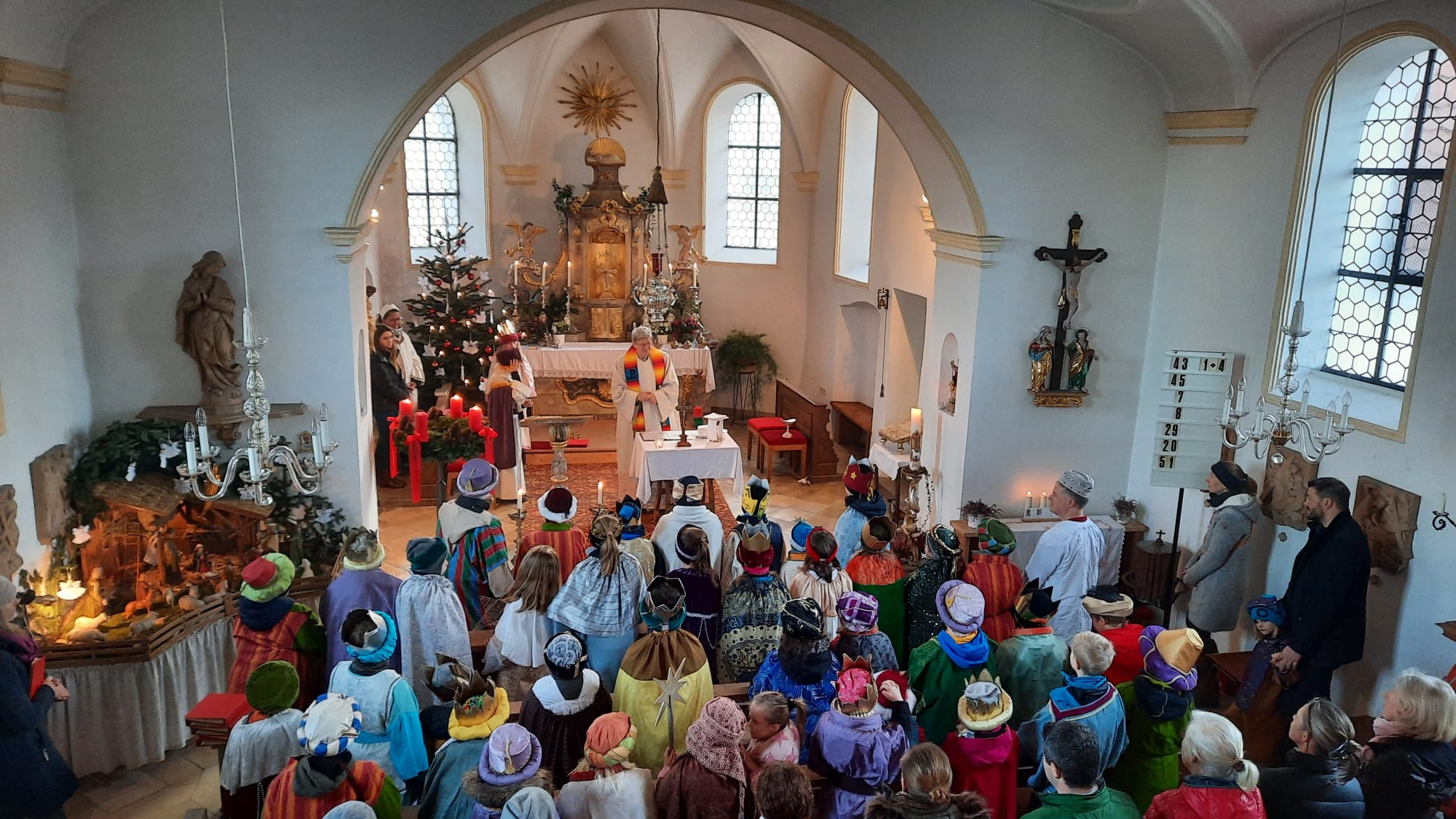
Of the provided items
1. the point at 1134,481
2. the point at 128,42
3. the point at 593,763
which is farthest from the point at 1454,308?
the point at 128,42

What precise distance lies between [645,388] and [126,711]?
5.96m

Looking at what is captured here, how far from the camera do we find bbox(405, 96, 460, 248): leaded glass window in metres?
16.0

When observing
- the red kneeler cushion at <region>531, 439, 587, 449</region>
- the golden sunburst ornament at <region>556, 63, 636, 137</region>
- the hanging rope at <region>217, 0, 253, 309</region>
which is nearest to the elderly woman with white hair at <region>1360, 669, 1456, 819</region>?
the hanging rope at <region>217, 0, 253, 309</region>

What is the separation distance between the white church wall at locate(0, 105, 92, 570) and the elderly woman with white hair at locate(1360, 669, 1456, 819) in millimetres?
7791

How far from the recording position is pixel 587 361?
47.9 feet

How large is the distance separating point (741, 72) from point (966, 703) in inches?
507

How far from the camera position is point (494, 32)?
8.03 meters

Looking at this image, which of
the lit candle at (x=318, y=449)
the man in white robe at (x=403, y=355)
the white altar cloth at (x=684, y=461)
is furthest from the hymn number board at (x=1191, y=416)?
the man in white robe at (x=403, y=355)

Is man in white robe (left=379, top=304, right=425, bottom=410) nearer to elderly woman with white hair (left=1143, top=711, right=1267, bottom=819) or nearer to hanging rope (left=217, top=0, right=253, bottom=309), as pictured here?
hanging rope (left=217, top=0, right=253, bottom=309)

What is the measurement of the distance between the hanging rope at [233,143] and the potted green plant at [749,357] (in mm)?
8991

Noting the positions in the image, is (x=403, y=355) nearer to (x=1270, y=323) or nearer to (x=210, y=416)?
(x=210, y=416)

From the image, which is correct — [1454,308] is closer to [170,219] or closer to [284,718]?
[284,718]

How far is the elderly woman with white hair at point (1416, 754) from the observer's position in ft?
13.9

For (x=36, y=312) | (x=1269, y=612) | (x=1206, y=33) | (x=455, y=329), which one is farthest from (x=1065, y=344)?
(x=36, y=312)
